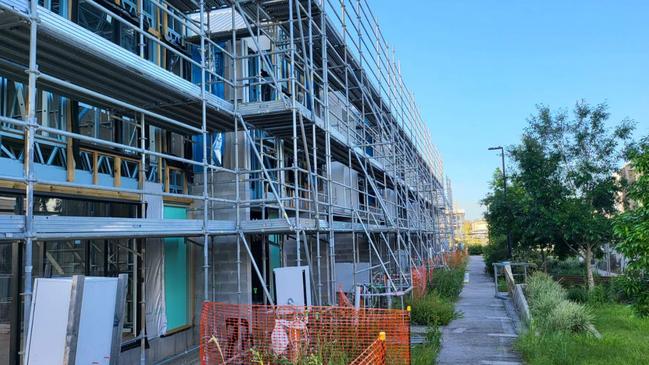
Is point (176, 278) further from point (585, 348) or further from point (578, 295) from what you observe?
point (578, 295)

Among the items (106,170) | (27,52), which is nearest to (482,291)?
(106,170)

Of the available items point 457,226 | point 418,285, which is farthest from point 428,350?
point 457,226

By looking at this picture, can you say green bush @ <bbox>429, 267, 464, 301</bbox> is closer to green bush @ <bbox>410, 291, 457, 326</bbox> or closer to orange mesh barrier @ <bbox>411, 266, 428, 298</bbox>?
orange mesh barrier @ <bbox>411, 266, 428, 298</bbox>

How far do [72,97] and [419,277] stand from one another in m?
11.6

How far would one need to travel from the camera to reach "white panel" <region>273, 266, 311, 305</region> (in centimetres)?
766

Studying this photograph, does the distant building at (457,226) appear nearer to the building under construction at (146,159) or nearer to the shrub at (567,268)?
the shrub at (567,268)

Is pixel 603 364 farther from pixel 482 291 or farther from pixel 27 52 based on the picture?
pixel 482 291

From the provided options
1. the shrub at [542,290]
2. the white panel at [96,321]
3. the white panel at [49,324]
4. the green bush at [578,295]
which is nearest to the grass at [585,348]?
the shrub at [542,290]

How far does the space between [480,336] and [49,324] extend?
9.23 metres

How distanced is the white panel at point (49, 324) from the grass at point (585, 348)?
6.93 m

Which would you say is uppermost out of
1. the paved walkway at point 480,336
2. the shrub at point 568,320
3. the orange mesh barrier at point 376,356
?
the orange mesh barrier at point 376,356

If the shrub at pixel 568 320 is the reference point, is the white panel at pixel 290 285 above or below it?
above

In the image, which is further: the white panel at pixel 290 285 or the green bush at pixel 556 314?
the green bush at pixel 556 314

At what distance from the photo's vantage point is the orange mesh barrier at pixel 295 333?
616 centimetres
